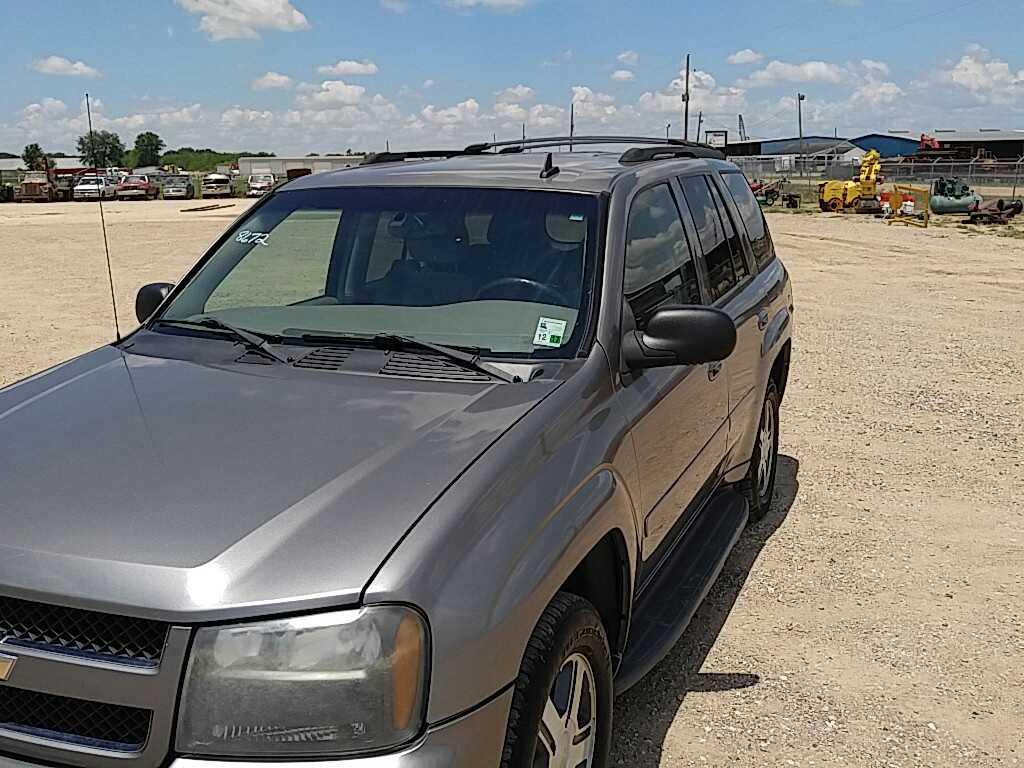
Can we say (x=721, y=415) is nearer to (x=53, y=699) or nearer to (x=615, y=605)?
(x=615, y=605)

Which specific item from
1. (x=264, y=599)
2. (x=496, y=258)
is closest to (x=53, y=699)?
(x=264, y=599)

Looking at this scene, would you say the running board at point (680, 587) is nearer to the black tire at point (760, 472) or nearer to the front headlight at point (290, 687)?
the black tire at point (760, 472)

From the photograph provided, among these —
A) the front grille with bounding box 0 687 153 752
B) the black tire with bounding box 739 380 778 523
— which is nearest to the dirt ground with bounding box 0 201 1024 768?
the black tire with bounding box 739 380 778 523

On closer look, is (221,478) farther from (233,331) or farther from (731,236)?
(731,236)

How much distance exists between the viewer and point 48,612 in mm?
1978

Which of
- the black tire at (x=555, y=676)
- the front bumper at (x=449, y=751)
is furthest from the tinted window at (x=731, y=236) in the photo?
the front bumper at (x=449, y=751)

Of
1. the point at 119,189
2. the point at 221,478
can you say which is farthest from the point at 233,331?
the point at 119,189

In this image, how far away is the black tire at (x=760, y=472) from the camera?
5215mm

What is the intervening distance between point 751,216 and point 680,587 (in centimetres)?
246

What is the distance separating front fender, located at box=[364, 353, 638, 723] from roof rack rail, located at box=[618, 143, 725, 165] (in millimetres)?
1555

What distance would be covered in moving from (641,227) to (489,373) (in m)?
1.06

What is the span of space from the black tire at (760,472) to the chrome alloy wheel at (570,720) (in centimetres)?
245

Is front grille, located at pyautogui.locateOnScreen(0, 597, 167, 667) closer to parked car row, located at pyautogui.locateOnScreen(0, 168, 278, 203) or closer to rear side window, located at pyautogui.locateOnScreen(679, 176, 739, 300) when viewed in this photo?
rear side window, located at pyautogui.locateOnScreen(679, 176, 739, 300)

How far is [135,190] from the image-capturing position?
174 ft
